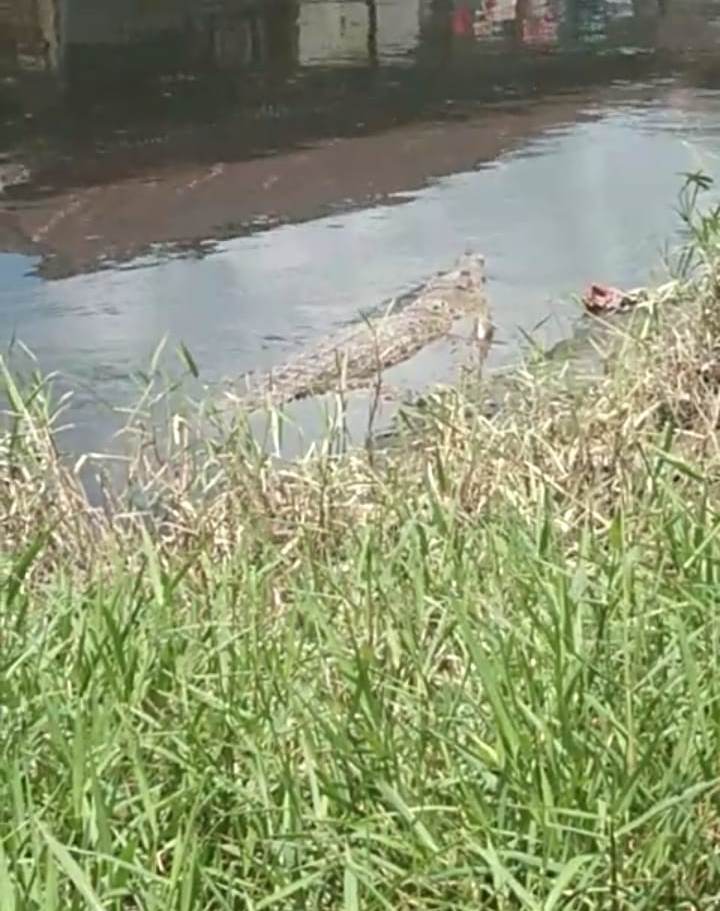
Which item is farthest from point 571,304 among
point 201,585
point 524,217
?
point 201,585

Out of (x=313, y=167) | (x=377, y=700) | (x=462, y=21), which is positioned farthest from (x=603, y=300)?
(x=462, y=21)

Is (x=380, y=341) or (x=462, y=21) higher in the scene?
(x=462, y=21)

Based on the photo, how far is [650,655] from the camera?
2537 mm

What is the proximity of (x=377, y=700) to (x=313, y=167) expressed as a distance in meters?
5.87

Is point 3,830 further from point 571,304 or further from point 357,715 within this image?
point 571,304

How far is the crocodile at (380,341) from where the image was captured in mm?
4973

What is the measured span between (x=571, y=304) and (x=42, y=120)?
4005 millimetres

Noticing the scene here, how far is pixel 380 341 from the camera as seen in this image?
17.5 feet

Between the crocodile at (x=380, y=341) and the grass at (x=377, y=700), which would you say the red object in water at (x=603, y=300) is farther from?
the grass at (x=377, y=700)

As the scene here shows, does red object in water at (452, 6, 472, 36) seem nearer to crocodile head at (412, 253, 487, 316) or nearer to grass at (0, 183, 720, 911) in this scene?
crocodile head at (412, 253, 487, 316)

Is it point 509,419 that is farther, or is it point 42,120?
point 42,120

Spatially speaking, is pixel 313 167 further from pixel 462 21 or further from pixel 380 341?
pixel 462 21

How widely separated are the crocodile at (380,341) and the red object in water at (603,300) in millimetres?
414

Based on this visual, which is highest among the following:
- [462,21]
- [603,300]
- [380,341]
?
[462,21]
